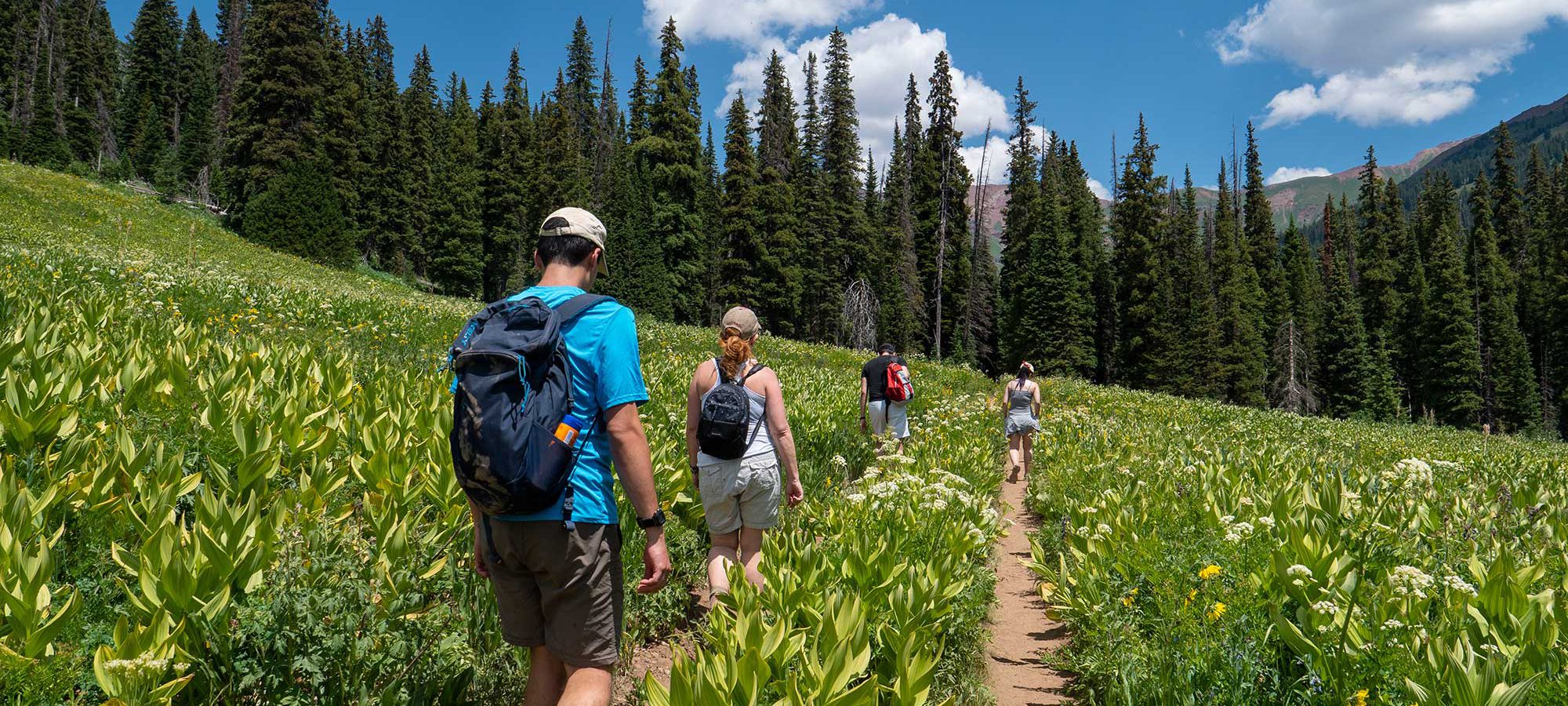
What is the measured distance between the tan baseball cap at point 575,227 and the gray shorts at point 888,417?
22.8 ft

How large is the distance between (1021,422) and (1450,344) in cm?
4897

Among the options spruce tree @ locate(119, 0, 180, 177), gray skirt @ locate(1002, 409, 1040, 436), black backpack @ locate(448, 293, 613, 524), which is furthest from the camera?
spruce tree @ locate(119, 0, 180, 177)

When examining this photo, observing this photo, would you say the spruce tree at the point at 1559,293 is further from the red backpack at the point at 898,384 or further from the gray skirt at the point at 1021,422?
the red backpack at the point at 898,384

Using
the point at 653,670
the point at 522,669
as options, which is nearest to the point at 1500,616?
the point at 653,670

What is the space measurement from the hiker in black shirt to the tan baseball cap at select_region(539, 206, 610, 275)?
6.73 meters

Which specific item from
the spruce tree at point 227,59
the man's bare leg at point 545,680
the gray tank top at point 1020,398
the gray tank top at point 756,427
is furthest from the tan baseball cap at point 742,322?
the spruce tree at point 227,59

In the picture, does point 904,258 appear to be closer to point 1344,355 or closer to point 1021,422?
point 1344,355

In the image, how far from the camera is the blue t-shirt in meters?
2.41

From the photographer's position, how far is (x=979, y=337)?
53.7m

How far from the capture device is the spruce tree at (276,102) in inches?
1216

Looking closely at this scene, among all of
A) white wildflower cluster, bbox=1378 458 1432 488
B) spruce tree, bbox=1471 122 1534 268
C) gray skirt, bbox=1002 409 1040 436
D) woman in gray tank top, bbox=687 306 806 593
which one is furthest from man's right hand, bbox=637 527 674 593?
spruce tree, bbox=1471 122 1534 268

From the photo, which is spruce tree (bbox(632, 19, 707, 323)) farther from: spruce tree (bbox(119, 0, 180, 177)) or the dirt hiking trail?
spruce tree (bbox(119, 0, 180, 177))

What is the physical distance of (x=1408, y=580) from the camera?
10.6ft

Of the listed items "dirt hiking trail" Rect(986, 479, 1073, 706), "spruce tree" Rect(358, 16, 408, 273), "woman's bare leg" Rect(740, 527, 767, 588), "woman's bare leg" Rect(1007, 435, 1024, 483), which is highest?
"spruce tree" Rect(358, 16, 408, 273)
